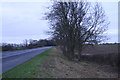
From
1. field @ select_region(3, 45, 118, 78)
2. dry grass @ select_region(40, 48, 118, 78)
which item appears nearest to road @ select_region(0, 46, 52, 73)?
field @ select_region(3, 45, 118, 78)

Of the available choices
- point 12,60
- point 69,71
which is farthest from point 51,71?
point 12,60

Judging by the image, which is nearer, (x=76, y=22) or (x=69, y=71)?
(x=69, y=71)

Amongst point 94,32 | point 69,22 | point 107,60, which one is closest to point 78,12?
point 69,22

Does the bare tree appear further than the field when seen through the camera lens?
Yes

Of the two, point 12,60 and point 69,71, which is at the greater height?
point 12,60

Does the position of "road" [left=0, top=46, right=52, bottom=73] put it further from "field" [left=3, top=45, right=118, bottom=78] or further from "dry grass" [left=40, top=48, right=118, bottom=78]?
"dry grass" [left=40, top=48, right=118, bottom=78]

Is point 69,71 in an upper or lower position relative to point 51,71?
lower

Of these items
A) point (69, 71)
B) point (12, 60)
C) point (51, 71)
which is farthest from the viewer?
point (12, 60)

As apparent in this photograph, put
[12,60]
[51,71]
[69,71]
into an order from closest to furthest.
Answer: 1. [51,71]
2. [69,71]
3. [12,60]

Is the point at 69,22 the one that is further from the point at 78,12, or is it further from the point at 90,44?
the point at 90,44

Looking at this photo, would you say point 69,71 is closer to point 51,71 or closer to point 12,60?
point 51,71

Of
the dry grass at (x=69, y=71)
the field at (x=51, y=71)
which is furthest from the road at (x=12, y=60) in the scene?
the dry grass at (x=69, y=71)

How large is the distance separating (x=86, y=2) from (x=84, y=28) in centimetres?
412

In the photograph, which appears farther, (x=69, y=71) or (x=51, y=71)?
(x=69, y=71)
